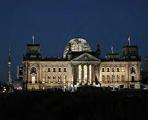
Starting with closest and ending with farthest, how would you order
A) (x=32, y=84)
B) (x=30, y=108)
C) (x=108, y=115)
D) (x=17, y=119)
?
(x=108, y=115) → (x=17, y=119) → (x=30, y=108) → (x=32, y=84)

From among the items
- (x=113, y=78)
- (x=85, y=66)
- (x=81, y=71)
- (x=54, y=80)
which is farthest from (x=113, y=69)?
(x=54, y=80)

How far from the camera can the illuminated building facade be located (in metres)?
190

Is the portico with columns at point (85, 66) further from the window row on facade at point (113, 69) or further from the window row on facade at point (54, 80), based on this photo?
the window row on facade at point (54, 80)

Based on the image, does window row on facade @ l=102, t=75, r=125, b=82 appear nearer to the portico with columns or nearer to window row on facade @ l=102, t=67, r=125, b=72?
window row on facade @ l=102, t=67, r=125, b=72

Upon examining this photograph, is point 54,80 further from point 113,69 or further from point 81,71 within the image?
point 113,69

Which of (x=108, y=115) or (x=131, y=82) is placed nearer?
(x=108, y=115)

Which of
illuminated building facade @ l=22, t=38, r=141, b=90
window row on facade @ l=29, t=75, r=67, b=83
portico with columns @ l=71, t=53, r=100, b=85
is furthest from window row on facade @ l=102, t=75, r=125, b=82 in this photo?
window row on facade @ l=29, t=75, r=67, b=83

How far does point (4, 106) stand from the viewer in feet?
124

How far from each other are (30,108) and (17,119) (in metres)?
4.25

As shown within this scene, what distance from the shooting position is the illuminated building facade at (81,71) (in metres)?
190

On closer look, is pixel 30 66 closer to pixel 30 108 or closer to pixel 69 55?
pixel 69 55

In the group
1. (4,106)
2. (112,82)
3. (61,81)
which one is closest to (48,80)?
(61,81)

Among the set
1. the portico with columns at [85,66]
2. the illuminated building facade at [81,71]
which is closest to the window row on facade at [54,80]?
the illuminated building facade at [81,71]

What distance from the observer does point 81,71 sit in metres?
193
